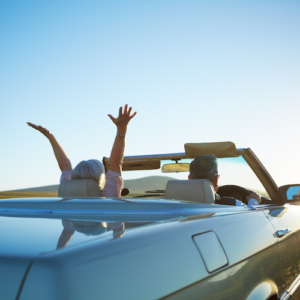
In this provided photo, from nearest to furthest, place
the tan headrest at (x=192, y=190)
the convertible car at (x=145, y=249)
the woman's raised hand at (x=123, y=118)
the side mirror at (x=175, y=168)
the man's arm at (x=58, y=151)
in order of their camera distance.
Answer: the convertible car at (x=145, y=249), the tan headrest at (x=192, y=190), the woman's raised hand at (x=123, y=118), the man's arm at (x=58, y=151), the side mirror at (x=175, y=168)

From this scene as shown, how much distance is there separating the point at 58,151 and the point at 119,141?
3.43 ft

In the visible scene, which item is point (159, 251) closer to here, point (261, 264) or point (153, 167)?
point (261, 264)

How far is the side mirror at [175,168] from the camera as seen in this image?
450 centimetres

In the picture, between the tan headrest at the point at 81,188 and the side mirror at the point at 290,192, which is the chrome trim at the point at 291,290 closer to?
the side mirror at the point at 290,192

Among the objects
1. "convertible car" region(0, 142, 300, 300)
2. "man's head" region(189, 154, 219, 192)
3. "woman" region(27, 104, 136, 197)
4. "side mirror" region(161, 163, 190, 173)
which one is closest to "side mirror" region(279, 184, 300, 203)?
"convertible car" region(0, 142, 300, 300)

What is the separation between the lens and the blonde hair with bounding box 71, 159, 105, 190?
316cm

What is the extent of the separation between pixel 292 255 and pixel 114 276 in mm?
2202

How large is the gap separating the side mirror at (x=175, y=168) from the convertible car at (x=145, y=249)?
62.9 inches

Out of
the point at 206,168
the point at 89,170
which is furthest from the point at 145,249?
the point at 206,168

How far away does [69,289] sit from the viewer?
0.92m

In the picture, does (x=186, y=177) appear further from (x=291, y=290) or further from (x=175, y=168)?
(x=291, y=290)

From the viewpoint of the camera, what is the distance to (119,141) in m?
3.74

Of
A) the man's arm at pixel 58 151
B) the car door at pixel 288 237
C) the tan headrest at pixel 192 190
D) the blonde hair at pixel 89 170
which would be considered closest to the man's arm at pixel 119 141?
the blonde hair at pixel 89 170

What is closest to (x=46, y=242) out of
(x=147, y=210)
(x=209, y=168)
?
(x=147, y=210)
